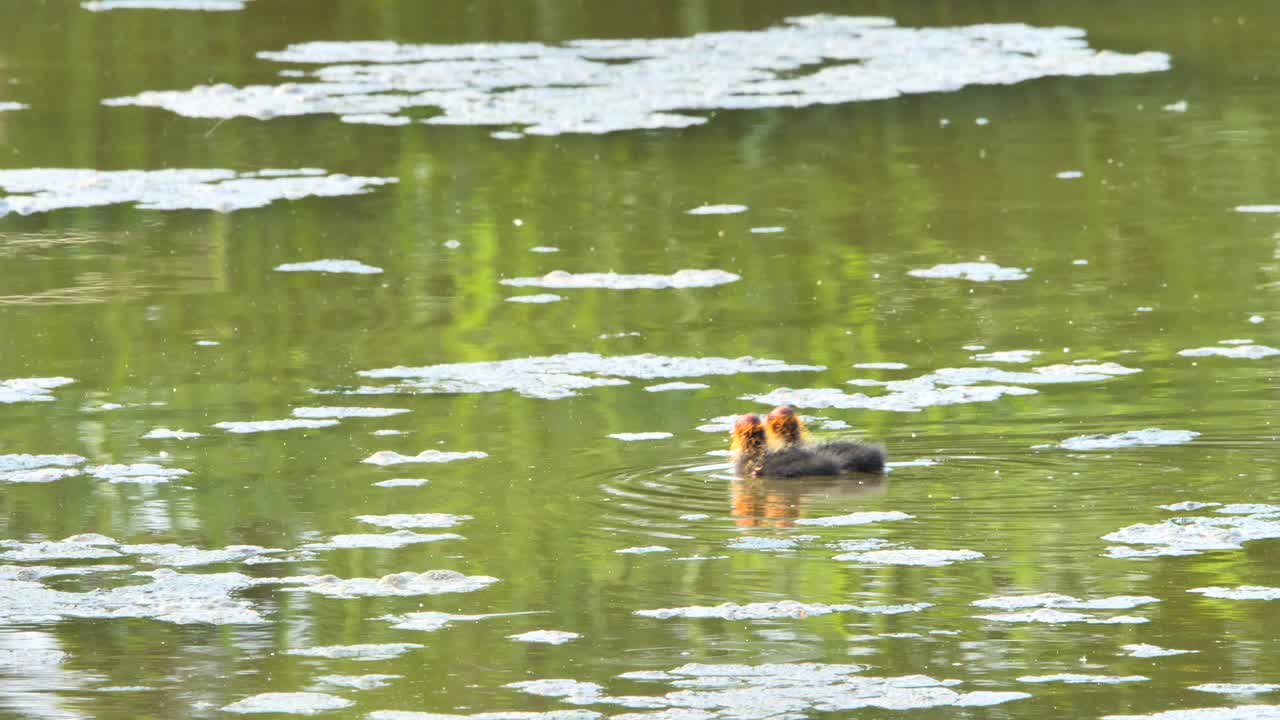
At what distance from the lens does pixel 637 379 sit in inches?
413

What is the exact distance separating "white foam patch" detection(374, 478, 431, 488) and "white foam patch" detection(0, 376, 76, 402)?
211 centimetres

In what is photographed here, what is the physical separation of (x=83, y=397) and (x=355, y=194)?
5013mm

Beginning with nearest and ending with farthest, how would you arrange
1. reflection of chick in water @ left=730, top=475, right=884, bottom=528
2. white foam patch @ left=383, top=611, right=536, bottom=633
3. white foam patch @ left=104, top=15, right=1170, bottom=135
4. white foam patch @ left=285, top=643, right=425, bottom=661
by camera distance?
white foam patch @ left=285, top=643, right=425, bottom=661 → white foam patch @ left=383, top=611, right=536, bottom=633 → reflection of chick in water @ left=730, top=475, right=884, bottom=528 → white foam patch @ left=104, top=15, right=1170, bottom=135

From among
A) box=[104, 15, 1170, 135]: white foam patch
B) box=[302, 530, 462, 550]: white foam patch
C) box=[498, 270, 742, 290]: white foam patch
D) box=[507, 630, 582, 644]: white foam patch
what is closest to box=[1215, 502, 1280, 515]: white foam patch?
box=[507, 630, 582, 644]: white foam patch

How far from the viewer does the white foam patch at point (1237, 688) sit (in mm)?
6320

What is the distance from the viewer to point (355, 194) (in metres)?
15.1

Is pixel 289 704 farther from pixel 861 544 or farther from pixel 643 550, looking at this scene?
pixel 861 544

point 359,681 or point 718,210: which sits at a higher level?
point 718,210

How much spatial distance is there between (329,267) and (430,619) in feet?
20.1

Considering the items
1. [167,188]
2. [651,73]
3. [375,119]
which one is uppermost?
[651,73]

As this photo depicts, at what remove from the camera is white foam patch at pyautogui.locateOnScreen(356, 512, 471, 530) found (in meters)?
8.21

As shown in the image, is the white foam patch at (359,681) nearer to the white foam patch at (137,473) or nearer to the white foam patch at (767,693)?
the white foam patch at (767,693)

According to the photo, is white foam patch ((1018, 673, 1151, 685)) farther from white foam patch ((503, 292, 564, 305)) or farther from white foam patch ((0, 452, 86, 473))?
white foam patch ((503, 292, 564, 305))

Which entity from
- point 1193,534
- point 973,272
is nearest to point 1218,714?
point 1193,534
